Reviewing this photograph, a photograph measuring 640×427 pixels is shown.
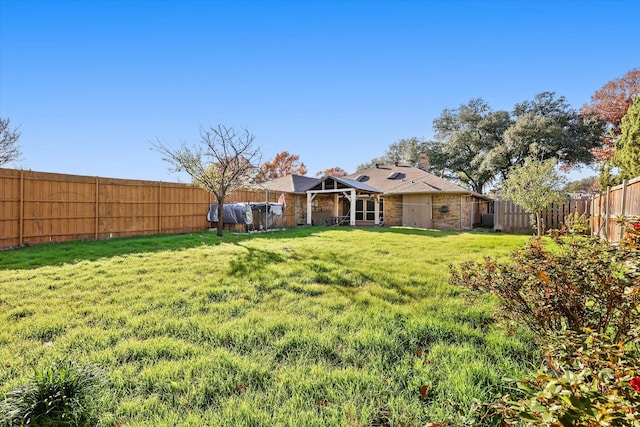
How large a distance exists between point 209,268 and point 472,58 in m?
11.7

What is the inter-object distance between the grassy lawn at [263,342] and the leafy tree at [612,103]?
80.3 feet

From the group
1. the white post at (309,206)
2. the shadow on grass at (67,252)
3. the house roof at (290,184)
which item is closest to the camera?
the shadow on grass at (67,252)

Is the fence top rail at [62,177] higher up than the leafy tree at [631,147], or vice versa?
the leafy tree at [631,147]

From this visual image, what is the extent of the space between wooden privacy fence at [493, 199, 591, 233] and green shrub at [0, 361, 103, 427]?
17.1 m

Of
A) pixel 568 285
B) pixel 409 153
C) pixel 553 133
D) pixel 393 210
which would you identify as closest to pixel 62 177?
pixel 568 285

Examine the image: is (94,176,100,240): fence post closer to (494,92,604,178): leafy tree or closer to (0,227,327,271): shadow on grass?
(0,227,327,271): shadow on grass

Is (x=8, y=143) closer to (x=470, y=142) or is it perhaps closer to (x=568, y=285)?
(x=568, y=285)

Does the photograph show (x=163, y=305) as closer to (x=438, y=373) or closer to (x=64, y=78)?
(x=438, y=373)

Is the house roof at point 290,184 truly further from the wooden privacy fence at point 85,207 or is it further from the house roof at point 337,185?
the wooden privacy fence at point 85,207

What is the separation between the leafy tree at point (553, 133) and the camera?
2103 centimetres

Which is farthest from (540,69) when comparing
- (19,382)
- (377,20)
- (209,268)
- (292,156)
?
(292,156)

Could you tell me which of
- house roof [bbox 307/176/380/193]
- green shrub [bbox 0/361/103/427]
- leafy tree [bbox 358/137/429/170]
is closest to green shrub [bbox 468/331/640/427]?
green shrub [bbox 0/361/103/427]

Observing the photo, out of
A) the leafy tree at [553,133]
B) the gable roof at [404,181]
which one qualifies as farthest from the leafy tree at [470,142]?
the gable roof at [404,181]

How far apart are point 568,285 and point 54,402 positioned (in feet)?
10.9
